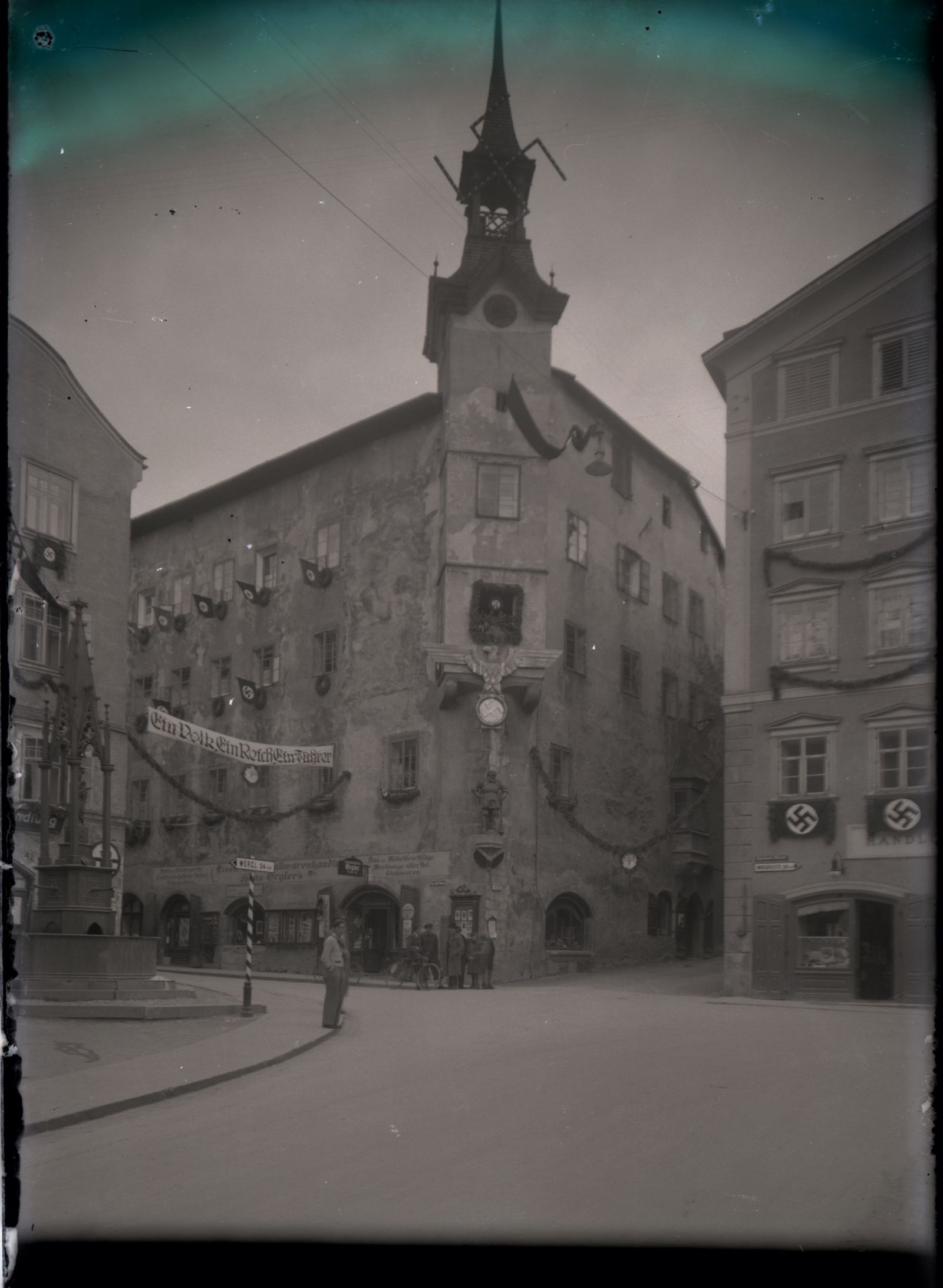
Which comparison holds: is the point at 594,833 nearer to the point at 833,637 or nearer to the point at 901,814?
the point at 833,637

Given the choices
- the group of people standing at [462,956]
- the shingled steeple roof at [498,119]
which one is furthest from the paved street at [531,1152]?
the group of people standing at [462,956]

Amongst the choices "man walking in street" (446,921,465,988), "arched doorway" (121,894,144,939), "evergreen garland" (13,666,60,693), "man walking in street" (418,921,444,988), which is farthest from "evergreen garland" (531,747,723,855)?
"evergreen garland" (13,666,60,693)

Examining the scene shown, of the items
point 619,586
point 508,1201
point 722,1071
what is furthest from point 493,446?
point 508,1201

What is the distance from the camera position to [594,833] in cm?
3012

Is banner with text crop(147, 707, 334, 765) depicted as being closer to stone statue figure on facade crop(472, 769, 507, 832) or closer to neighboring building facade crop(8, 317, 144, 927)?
neighboring building facade crop(8, 317, 144, 927)

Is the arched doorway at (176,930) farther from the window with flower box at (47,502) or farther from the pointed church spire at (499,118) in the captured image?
the pointed church spire at (499,118)

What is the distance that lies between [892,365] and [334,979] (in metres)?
10.7

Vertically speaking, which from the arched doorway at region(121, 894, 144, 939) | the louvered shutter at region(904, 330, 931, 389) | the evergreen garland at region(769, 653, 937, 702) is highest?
the louvered shutter at region(904, 330, 931, 389)

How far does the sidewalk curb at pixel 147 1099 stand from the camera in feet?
32.3

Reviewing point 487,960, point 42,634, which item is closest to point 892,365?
point 42,634

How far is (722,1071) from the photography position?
13.3m

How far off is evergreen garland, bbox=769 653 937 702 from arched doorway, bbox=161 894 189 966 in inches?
420

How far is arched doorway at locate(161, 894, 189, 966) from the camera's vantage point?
69.6 feet

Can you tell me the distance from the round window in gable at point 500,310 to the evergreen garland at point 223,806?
7.18 m
